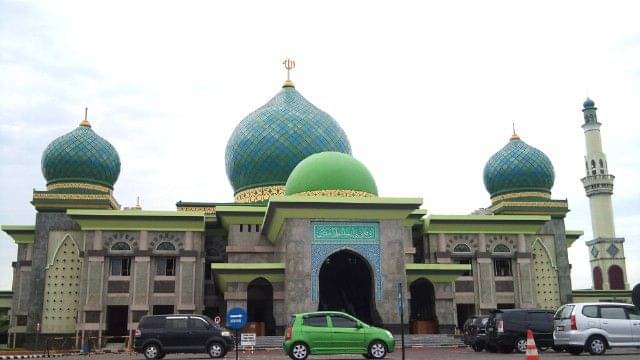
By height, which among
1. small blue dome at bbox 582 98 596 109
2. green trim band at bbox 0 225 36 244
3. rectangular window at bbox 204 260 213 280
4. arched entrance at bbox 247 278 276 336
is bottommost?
arched entrance at bbox 247 278 276 336

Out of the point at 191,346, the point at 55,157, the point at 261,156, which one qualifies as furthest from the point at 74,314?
the point at 191,346

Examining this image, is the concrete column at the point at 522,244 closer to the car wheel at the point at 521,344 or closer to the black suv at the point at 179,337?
the car wheel at the point at 521,344

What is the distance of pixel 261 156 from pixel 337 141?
4.50m

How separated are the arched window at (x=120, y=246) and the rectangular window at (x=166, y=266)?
1573mm

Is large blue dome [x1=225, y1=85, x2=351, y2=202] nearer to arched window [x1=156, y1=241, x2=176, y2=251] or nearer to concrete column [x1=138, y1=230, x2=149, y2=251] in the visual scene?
arched window [x1=156, y1=241, x2=176, y2=251]

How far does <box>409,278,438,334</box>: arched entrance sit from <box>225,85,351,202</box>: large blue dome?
8.88m

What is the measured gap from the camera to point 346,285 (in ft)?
102

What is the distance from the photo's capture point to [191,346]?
17391 mm

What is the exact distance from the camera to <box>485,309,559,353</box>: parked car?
1788 cm

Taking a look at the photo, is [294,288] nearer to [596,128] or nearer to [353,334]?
[353,334]

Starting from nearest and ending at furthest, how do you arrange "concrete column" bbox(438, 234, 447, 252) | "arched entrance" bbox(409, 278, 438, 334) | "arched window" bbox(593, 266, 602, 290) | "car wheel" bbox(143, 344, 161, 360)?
1. "car wheel" bbox(143, 344, 161, 360)
2. "arched entrance" bbox(409, 278, 438, 334)
3. "concrete column" bbox(438, 234, 447, 252)
4. "arched window" bbox(593, 266, 602, 290)

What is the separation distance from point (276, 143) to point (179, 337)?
1848 centimetres

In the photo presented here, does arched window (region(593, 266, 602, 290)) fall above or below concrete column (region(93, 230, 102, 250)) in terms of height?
below

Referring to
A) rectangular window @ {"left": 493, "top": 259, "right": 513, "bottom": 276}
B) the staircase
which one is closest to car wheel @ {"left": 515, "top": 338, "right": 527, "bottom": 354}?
the staircase
